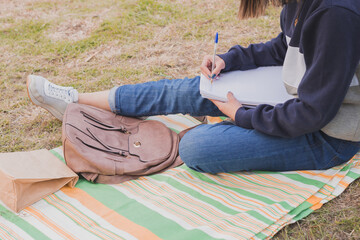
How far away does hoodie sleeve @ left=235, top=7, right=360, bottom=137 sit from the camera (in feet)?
4.78

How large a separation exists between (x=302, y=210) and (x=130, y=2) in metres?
3.57

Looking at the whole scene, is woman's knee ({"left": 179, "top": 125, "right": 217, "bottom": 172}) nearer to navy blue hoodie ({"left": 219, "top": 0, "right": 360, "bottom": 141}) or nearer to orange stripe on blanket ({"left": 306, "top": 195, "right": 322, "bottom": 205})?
navy blue hoodie ({"left": 219, "top": 0, "right": 360, "bottom": 141})

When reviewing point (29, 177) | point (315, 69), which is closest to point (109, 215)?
point (29, 177)

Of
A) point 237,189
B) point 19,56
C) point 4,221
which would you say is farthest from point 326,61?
point 19,56

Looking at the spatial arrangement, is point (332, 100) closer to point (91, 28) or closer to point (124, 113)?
point (124, 113)

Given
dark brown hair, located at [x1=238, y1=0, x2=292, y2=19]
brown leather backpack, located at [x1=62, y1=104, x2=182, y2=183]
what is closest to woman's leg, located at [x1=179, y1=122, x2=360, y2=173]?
brown leather backpack, located at [x1=62, y1=104, x2=182, y2=183]

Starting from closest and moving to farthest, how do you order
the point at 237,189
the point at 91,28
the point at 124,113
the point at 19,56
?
the point at 237,189 → the point at 124,113 → the point at 19,56 → the point at 91,28

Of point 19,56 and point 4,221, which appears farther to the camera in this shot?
point 19,56

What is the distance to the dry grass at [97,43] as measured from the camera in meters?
2.90

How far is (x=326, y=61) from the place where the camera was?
1.51 meters

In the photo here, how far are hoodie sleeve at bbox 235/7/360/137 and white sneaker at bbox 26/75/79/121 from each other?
131 centimetres

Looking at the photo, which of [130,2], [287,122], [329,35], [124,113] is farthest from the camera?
[130,2]

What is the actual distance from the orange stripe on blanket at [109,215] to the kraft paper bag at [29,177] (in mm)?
65

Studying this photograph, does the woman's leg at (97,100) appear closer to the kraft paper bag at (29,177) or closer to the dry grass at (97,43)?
the dry grass at (97,43)
